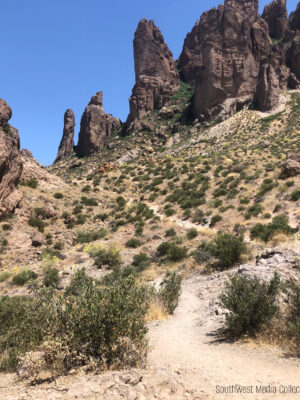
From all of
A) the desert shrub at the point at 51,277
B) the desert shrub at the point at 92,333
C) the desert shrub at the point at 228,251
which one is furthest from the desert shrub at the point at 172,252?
the desert shrub at the point at 92,333

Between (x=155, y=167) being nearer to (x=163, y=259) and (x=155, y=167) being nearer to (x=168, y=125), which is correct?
(x=163, y=259)

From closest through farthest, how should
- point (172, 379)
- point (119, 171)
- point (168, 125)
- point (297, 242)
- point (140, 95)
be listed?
point (172, 379) < point (297, 242) < point (119, 171) < point (168, 125) < point (140, 95)

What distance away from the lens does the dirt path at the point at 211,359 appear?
12.0 ft

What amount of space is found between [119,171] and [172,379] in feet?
116

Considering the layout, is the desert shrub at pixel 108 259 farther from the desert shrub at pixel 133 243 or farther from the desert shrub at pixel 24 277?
the desert shrub at pixel 24 277

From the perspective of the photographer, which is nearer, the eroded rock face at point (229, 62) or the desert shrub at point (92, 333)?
the desert shrub at point (92, 333)

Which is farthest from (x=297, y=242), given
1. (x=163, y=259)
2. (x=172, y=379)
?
(x=172, y=379)

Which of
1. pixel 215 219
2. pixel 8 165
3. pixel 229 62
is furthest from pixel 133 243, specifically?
pixel 229 62

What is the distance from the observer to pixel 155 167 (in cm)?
3869

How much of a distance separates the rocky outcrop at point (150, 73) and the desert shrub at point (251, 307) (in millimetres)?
82744

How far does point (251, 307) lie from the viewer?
217 inches

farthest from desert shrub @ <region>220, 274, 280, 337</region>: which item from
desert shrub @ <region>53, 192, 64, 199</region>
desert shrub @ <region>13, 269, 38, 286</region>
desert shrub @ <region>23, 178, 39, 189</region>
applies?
desert shrub @ <region>23, 178, 39, 189</region>

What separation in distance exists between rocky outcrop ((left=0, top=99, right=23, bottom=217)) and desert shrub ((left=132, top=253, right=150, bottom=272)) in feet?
30.9

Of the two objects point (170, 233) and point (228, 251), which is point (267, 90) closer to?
point (170, 233)
